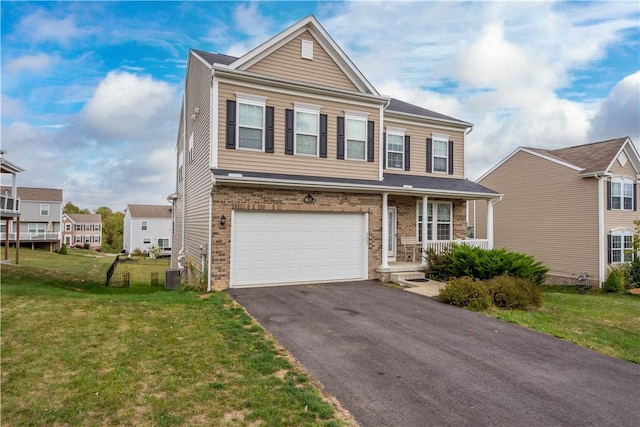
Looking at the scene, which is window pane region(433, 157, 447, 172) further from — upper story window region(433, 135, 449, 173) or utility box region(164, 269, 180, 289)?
utility box region(164, 269, 180, 289)

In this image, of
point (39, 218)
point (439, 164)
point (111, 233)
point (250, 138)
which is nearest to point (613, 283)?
point (439, 164)

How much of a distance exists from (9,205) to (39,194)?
96.4ft

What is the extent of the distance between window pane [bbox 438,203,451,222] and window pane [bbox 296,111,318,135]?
6.65 m

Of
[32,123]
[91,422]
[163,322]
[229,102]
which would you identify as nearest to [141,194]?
[32,123]

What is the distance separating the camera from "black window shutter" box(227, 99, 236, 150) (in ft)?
36.6

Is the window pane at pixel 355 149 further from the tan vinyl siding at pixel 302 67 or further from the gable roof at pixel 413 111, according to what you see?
the gable roof at pixel 413 111

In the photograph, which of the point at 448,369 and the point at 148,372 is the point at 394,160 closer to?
the point at 448,369

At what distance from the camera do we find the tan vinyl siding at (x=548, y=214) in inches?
728

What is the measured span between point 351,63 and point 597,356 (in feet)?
36.1

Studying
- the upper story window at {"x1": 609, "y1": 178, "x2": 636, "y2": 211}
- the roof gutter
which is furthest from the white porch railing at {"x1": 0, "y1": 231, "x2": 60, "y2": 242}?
the upper story window at {"x1": 609, "y1": 178, "x2": 636, "y2": 211}

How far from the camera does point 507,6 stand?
11.8 metres

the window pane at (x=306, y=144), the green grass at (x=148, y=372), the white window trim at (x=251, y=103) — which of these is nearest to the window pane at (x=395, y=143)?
the window pane at (x=306, y=144)

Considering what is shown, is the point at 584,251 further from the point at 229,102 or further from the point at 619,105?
the point at 229,102

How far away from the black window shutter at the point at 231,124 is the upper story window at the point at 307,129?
6.73 ft
